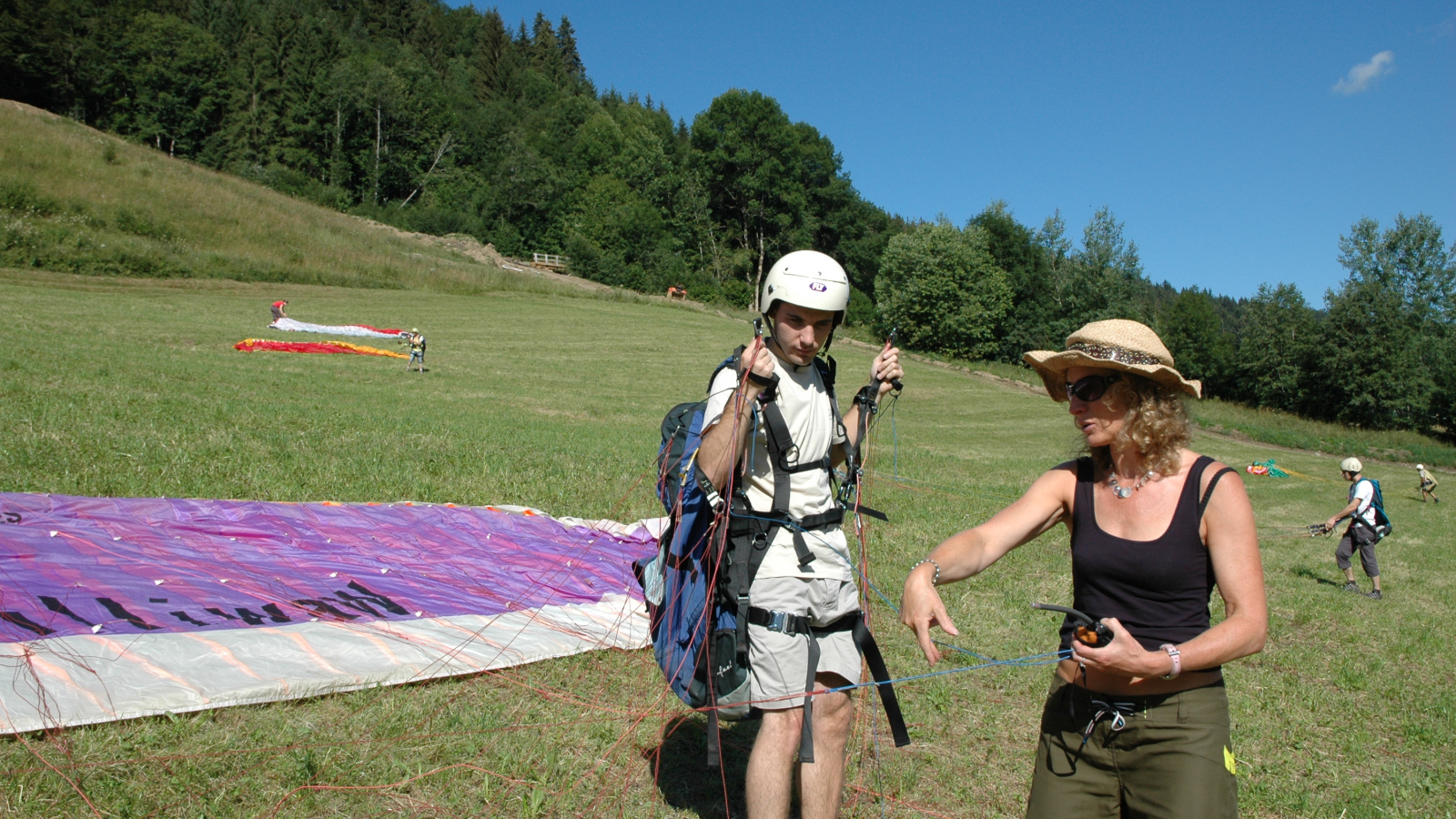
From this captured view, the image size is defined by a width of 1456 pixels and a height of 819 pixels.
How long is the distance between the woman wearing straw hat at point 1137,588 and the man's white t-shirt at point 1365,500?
30.5ft

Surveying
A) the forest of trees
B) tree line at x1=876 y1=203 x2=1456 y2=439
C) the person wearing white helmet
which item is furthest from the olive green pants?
the forest of trees

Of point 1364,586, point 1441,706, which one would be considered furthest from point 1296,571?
point 1441,706

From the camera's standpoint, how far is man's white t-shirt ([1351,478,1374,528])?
32.4 ft

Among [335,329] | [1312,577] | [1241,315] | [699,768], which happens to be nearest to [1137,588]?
[699,768]

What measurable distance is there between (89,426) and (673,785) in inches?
314

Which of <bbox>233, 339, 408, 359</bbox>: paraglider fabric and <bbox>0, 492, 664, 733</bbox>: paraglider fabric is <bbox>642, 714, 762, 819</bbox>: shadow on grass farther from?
<bbox>233, 339, 408, 359</bbox>: paraglider fabric

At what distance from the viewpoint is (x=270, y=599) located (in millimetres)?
4863

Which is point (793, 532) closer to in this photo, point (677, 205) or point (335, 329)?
point (335, 329)

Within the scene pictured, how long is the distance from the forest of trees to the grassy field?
42.2 meters

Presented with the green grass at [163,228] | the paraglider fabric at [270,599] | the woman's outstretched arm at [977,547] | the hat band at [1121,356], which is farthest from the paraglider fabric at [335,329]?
the hat band at [1121,356]

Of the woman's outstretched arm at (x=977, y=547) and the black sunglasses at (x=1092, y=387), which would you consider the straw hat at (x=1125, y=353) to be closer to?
the black sunglasses at (x=1092, y=387)

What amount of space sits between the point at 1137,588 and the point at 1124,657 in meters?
0.34

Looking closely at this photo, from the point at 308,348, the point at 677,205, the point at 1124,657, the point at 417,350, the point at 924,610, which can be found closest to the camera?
the point at 1124,657

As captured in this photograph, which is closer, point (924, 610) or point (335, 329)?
point (924, 610)
